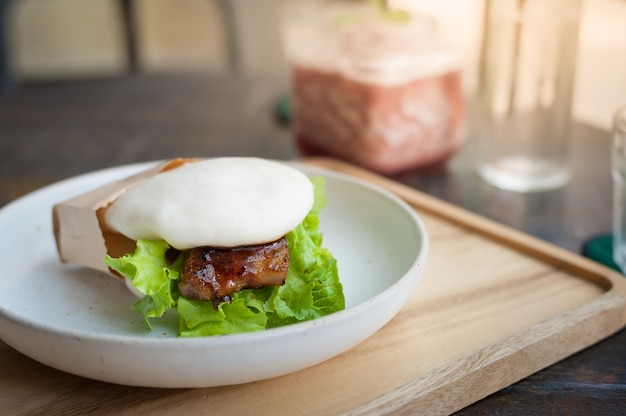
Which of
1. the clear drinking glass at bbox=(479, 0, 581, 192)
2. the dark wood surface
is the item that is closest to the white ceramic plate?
the dark wood surface

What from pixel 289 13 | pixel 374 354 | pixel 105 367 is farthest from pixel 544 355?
pixel 289 13

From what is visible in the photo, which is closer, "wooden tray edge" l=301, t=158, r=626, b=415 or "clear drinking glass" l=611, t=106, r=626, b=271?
"wooden tray edge" l=301, t=158, r=626, b=415

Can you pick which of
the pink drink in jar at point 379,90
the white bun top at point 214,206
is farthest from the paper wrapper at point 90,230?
the pink drink in jar at point 379,90

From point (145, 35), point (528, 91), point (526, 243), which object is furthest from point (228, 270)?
point (145, 35)

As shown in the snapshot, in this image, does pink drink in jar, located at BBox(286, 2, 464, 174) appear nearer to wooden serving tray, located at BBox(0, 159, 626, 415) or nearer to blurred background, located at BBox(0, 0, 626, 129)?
wooden serving tray, located at BBox(0, 159, 626, 415)

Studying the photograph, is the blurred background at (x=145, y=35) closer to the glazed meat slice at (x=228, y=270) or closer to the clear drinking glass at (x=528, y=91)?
the clear drinking glass at (x=528, y=91)

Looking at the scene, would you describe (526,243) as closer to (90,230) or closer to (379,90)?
(379,90)

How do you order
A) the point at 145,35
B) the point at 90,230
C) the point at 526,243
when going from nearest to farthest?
the point at 90,230
the point at 526,243
the point at 145,35
